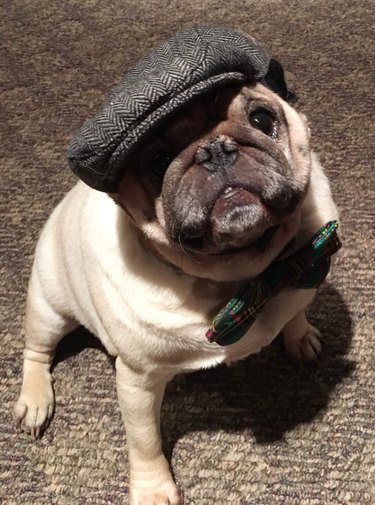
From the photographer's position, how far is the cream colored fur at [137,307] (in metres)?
0.84

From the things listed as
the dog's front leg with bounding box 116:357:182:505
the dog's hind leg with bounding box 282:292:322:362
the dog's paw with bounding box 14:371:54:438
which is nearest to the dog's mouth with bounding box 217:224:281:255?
the dog's front leg with bounding box 116:357:182:505

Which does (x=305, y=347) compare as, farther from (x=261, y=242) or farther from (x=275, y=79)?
(x=275, y=79)

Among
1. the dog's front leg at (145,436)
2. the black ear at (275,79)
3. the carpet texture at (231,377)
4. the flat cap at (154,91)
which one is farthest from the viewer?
the carpet texture at (231,377)

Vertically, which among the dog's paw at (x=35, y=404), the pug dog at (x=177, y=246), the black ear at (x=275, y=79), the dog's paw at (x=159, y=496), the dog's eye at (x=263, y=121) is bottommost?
the dog's paw at (x=35, y=404)

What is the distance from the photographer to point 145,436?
991 millimetres

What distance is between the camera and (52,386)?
3.89ft

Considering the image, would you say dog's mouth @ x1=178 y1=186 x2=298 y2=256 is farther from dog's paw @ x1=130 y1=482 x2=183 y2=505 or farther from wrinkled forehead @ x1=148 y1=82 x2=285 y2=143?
dog's paw @ x1=130 y1=482 x2=183 y2=505

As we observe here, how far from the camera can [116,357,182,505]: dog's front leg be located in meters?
0.94

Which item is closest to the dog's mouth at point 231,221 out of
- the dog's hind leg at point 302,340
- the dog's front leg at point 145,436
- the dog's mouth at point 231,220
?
the dog's mouth at point 231,220

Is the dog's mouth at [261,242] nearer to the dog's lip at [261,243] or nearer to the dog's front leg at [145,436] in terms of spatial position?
the dog's lip at [261,243]

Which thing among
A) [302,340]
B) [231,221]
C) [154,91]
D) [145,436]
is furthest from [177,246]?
[302,340]

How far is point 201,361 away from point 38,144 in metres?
0.84

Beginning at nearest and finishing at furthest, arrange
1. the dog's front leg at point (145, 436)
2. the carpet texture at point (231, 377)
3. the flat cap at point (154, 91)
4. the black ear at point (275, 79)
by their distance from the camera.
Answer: the flat cap at point (154, 91) < the black ear at point (275, 79) < the dog's front leg at point (145, 436) < the carpet texture at point (231, 377)

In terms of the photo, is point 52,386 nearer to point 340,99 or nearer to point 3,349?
point 3,349
